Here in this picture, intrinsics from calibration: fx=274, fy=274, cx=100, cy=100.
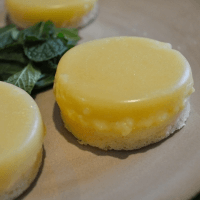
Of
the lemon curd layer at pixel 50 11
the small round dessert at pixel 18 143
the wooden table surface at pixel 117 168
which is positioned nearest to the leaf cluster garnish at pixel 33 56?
the wooden table surface at pixel 117 168

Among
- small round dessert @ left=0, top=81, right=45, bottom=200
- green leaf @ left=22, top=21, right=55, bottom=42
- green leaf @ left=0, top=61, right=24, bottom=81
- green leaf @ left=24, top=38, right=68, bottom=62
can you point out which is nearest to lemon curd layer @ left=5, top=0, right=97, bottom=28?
green leaf @ left=22, top=21, right=55, bottom=42

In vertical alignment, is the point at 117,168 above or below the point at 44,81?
above

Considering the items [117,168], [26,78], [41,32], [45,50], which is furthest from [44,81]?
[117,168]

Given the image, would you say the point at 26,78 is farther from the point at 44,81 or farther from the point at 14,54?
the point at 14,54

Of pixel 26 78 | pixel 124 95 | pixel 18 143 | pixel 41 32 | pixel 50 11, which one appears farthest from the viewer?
pixel 50 11

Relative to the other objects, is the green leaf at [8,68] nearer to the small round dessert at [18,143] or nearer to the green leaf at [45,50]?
the green leaf at [45,50]

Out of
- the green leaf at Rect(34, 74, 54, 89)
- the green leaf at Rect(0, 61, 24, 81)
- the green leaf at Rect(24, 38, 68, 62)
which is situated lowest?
the green leaf at Rect(0, 61, 24, 81)

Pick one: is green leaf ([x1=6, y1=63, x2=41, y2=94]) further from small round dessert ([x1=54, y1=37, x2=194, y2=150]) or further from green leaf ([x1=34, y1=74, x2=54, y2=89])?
small round dessert ([x1=54, y1=37, x2=194, y2=150])
